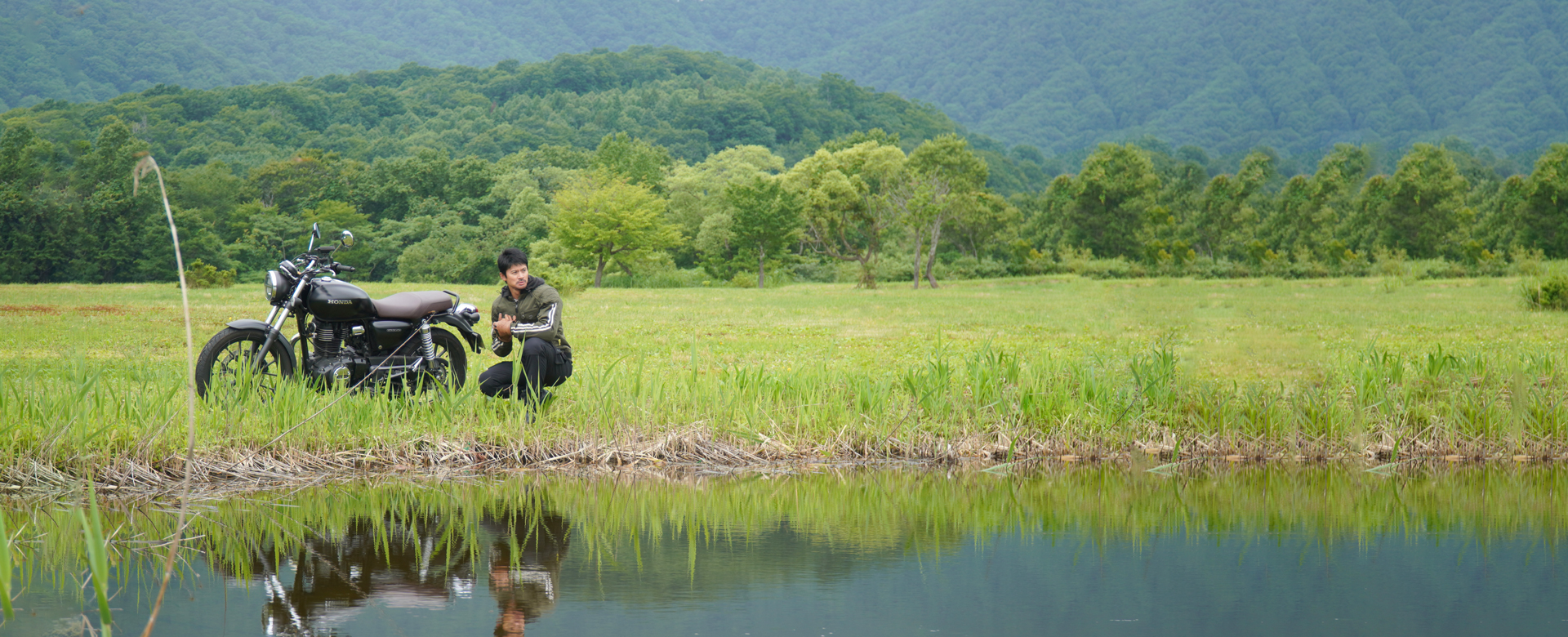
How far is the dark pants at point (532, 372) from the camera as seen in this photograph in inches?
277

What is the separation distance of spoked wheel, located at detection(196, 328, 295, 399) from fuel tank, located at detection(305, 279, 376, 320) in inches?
12.8

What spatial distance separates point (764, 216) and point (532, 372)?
48.2 metres

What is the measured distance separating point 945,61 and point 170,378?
543 feet

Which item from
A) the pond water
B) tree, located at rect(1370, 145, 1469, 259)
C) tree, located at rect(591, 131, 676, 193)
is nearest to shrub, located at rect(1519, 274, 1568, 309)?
the pond water

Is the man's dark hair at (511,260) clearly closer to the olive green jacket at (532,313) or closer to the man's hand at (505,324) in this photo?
the olive green jacket at (532,313)

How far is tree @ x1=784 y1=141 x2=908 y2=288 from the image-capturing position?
50625 millimetres

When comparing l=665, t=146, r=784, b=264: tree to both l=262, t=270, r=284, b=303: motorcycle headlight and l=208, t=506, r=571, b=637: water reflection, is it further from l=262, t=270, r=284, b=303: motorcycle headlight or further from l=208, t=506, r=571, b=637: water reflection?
l=208, t=506, r=571, b=637: water reflection

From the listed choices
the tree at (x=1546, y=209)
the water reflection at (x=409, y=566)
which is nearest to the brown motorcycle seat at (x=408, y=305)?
the water reflection at (x=409, y=566)

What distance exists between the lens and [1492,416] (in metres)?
7.59

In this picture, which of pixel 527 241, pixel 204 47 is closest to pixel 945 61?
pixel 204 47

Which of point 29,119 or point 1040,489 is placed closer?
point 1040,489

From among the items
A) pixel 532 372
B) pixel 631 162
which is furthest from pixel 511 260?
pixel 631 162

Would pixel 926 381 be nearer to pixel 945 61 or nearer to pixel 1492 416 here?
pixel 1492 416

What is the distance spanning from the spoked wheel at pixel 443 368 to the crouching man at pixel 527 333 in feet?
1.58
